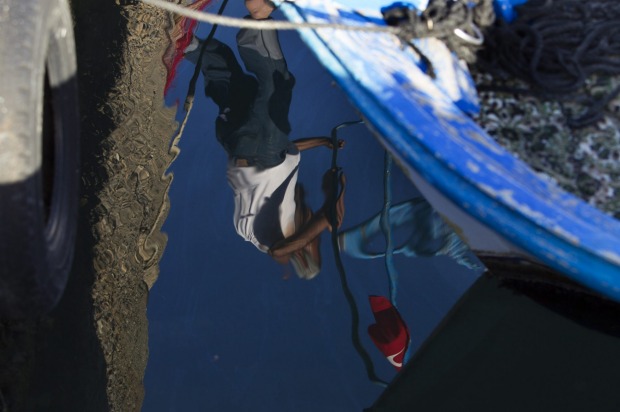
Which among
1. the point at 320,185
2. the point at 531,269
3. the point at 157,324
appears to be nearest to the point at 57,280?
the point at 157,324

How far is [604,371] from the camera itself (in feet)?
6.97

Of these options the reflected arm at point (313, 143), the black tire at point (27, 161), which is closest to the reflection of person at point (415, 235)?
the reflected arm at point (313, 143)

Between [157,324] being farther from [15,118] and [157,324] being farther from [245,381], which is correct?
[15,118]

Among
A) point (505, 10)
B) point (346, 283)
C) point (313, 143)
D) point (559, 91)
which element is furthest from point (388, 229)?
point (505, 10)

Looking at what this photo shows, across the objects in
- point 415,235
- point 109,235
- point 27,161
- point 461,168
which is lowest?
Answer: point 415,235

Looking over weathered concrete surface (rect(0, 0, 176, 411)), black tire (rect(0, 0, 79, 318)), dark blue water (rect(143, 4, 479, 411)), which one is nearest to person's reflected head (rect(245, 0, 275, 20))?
weathered concrete surface (rect(0, 0, 176, 411))

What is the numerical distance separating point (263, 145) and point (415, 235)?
0.67 metres

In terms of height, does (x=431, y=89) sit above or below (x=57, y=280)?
below

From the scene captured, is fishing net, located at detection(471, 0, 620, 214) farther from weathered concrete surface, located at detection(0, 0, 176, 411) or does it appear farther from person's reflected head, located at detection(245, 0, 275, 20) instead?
weathered concrete surface, located at detection(0, 0, 176, 411)

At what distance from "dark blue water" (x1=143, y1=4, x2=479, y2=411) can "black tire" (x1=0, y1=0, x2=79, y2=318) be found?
425mm

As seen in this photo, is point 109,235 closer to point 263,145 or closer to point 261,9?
point 263,145

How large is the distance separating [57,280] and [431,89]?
1.17 m

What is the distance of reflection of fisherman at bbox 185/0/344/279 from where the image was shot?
252 cm

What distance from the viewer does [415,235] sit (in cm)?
252
